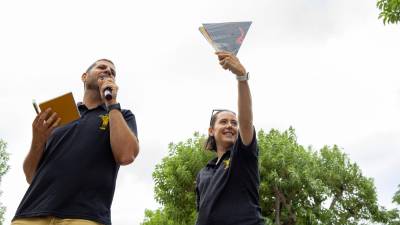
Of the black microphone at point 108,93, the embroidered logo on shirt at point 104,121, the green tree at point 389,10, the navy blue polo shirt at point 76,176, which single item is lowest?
the navy blue polo shirt at point 76,176

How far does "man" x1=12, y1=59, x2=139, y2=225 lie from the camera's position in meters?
2.91

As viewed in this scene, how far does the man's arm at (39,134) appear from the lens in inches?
124

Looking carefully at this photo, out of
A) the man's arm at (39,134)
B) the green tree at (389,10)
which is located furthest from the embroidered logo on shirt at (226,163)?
the green tree at (389,10)

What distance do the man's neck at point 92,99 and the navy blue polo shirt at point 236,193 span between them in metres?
1.10

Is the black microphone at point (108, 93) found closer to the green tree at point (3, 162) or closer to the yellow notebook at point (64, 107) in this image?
the yellow notebook at point (64, 107)

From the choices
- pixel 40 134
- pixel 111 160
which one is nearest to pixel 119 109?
pixel 111 160

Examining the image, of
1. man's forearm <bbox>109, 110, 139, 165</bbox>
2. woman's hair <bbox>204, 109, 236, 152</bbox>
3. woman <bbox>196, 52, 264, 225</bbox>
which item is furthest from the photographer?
woman's hair <bbox>204, 109, 236, 152</bbox>

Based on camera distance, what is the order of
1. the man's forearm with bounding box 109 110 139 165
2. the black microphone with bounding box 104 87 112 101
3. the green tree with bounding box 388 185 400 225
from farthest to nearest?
the green tree with bounding box 388 185 400 225, the black microphone with bounding box 104 87 112 101, the man's forearm with bounding box 109 110 139 165

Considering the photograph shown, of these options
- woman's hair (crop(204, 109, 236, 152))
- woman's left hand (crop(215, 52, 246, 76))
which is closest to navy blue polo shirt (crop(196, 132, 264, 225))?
woman's left hand (crop(215, 52, 246, 76))

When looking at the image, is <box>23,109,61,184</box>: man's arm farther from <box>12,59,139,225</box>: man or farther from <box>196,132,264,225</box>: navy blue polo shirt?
<box>196,132,264,225</box>: navy blue polo shirt

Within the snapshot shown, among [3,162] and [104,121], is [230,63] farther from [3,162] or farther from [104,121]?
[3,162]

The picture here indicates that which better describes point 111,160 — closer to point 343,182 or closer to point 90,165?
point 90,165

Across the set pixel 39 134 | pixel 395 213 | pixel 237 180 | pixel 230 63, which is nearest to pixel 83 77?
pixel 39 134

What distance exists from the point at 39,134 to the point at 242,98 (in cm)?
144
